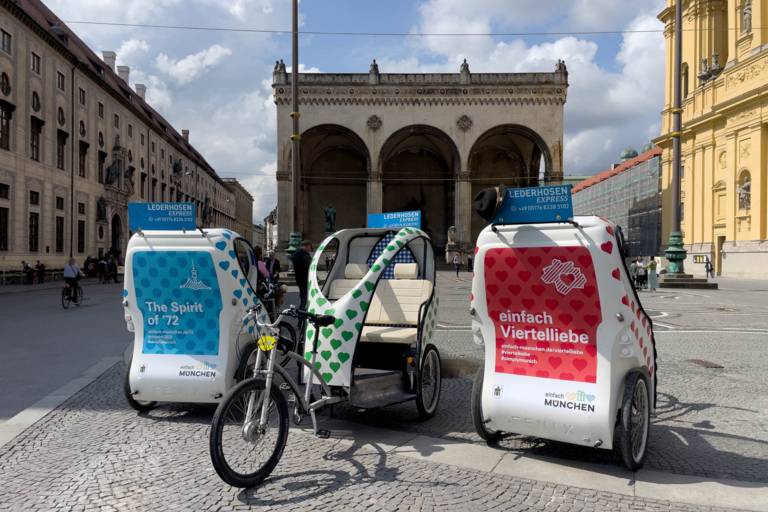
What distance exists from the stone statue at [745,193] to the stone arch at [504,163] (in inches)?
640

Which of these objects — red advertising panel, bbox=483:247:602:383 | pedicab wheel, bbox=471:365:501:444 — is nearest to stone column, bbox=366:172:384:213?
pedicab wheel, bbox=471:365:501:444

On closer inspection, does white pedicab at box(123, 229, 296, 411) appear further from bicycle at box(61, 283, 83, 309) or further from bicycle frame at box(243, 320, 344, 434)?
bicycle at box(61, 283, 83, 309)

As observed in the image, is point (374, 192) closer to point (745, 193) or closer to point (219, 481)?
point (745, 193)

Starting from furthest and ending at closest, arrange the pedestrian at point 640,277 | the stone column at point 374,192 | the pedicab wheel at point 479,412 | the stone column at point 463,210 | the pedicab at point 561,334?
the stone column at point 374,192, the stone column at point 463,210, the pedestrian at point 640,277, the pedicab wheel at point 479,412, the pedicab at point 561,334

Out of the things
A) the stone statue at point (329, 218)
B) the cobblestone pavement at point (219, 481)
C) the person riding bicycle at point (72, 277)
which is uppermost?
the stone statue at point (329, 218)

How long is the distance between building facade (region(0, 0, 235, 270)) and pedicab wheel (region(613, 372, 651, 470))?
92.2ft

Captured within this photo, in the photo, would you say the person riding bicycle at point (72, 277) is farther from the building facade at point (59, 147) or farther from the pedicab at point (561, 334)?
the pedicab at point (561, 334)

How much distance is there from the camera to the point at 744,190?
36.4 meters

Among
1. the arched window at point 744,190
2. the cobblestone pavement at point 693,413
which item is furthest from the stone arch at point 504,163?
the cobblestone pavement at point 693,413

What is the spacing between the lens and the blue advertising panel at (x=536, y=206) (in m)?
4.16

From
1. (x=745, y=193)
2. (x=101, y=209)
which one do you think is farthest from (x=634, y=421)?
(x=101, y=209)

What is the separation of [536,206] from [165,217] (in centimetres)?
339

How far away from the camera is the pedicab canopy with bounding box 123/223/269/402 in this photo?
5.43 meters

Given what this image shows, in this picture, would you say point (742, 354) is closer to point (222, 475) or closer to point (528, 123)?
point (222, 475)
